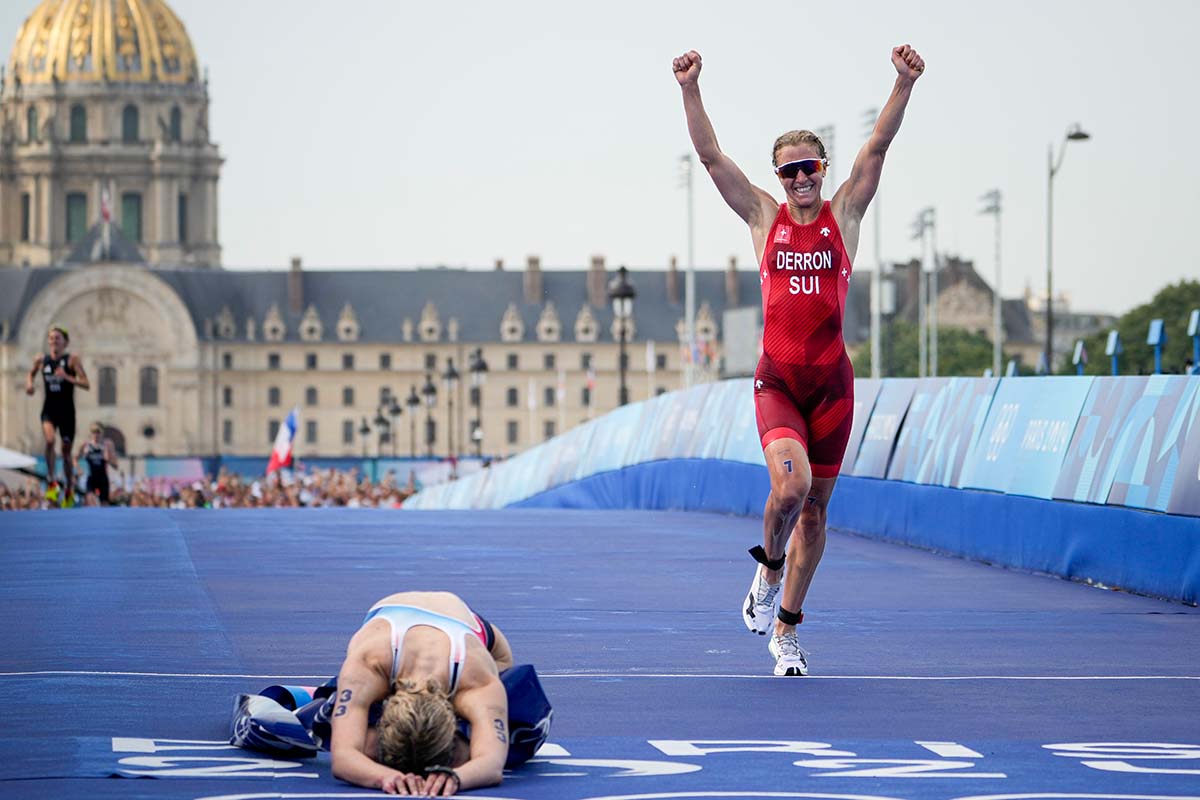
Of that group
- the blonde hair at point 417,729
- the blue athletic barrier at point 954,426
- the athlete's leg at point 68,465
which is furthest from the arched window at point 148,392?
the blonde hair at point 417,729

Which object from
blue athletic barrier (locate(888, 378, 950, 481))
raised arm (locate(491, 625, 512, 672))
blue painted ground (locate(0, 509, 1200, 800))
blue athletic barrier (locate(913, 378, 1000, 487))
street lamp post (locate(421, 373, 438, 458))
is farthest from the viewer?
street lamp post (locate(421, 373, 438, 458))

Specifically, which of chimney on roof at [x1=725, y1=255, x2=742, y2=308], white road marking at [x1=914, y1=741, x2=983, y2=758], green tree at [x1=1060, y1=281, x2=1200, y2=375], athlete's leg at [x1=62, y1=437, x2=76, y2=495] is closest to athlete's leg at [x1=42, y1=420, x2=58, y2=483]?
athlete's leg at [x1=62, y1=437, x2=76, y2=495]

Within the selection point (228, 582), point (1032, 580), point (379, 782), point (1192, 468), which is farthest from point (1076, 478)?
point (379, 782)

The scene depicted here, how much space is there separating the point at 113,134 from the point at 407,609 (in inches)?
7578

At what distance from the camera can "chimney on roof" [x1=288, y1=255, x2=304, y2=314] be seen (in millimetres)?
176000

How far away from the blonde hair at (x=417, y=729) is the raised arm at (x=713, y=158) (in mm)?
3469

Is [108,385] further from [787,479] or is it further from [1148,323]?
[787,479]

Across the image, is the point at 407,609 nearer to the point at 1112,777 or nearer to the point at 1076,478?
the point at 1112,777

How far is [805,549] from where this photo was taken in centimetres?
955

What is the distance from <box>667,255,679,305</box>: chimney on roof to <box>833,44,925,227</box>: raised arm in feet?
533

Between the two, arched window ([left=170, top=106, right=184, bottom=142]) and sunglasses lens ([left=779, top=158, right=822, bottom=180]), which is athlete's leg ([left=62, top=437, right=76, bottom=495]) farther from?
arched window ([left=170, top=106, right=184, bottom=142])

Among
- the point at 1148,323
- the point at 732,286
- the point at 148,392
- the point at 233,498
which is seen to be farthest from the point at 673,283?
the point at 233,498

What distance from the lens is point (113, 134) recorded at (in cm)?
19362

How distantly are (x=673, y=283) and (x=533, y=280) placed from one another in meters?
10.9
